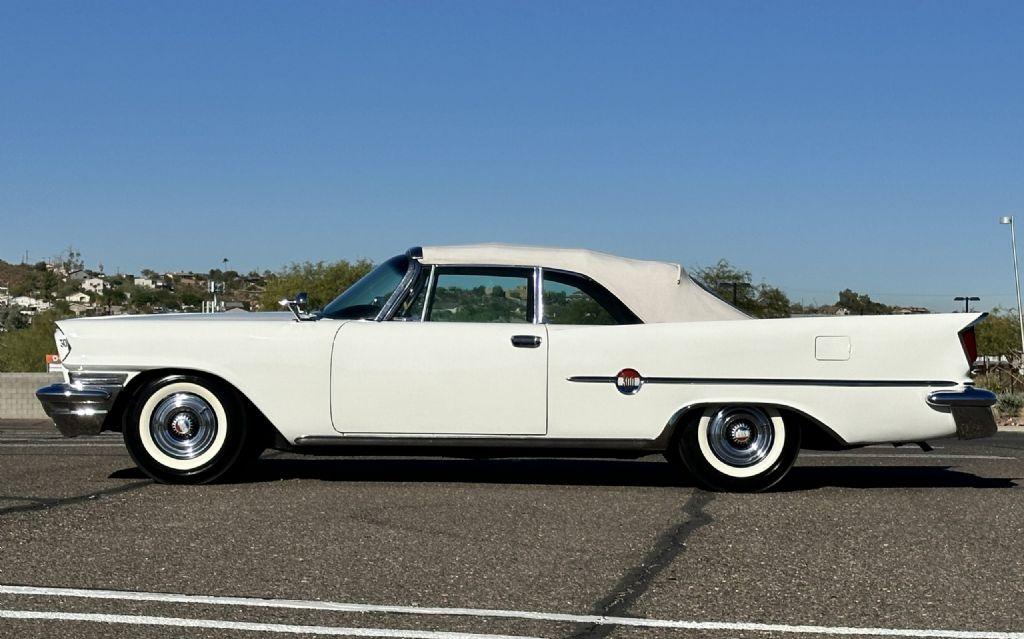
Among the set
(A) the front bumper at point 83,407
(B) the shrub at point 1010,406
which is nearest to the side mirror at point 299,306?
(A) the front bumper at point 83,407

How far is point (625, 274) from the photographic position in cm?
791

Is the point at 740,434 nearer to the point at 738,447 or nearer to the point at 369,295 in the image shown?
the point at 738,447

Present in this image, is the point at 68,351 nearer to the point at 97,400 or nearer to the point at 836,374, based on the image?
the point at 97,400

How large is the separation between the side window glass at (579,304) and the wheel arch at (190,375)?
6.01 feet

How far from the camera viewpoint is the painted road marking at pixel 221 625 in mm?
4234

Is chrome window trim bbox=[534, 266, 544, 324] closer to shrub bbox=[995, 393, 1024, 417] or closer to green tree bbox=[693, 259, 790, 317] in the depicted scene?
green tree bbox=[693, 259, 790, 317]

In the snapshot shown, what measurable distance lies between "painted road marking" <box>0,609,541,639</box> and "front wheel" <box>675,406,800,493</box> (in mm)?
3590

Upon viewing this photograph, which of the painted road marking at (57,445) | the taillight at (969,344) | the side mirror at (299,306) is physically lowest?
the painted road marking at (57,445)

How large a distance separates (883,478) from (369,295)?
11.9 ft

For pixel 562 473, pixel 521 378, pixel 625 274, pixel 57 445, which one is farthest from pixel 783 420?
pixel 57 445

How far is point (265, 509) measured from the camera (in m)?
6.82

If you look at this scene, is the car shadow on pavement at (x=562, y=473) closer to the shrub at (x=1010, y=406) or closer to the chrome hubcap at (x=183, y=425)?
the chrome hubcap at (x=183, y=425)

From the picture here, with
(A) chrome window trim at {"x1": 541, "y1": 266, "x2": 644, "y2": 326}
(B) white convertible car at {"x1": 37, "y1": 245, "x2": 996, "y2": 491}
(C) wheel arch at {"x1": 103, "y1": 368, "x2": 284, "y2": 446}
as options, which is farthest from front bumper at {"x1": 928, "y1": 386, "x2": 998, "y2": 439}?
(C) wheel arch at {"x1": 103, "y1": 368, "x2": 284, "y2": 446}

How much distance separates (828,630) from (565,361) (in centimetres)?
338
